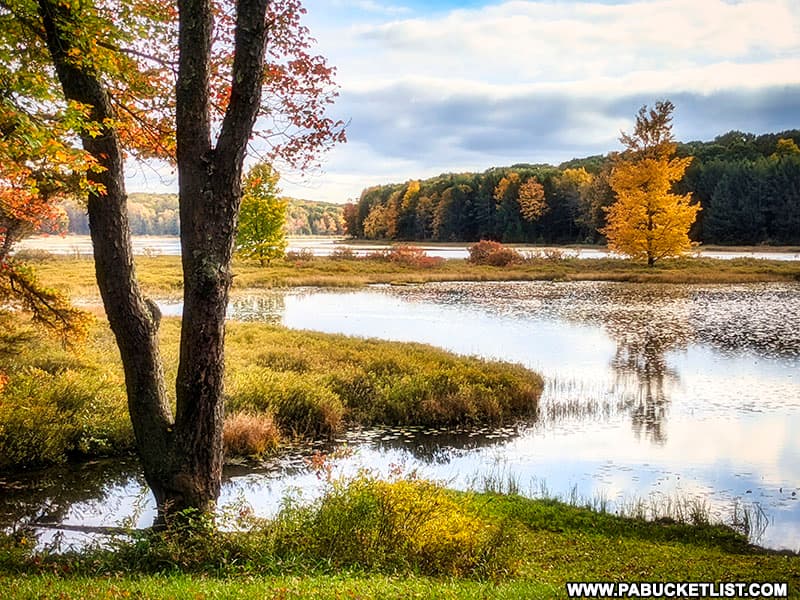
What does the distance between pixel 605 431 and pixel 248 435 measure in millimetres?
8591

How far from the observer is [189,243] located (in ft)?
26.8

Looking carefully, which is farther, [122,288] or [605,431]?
[605,431]

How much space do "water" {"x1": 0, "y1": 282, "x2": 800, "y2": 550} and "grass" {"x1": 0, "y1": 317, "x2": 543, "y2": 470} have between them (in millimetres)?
779

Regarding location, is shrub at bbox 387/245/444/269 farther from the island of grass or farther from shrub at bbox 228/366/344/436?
shrub at bbox 228/366/344/436

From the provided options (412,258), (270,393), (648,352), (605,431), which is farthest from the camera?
(412,258)

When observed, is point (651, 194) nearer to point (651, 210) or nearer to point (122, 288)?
point (651, 210)

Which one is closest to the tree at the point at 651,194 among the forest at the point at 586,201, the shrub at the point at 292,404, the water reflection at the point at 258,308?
the forest at the point at 586,201

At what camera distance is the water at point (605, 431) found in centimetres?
1242

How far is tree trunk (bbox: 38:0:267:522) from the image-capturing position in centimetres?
795

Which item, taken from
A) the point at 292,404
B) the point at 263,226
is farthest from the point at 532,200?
the point at 292,404

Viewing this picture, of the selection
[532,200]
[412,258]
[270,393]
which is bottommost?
[270,393]

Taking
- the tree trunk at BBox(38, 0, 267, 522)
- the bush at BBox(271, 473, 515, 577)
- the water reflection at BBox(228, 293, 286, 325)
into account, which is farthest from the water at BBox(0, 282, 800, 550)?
the tree trunk at BBox(38, 0, 267, 522)

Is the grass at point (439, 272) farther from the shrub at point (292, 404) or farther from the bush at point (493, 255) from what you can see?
the shrub at point (292, 404)

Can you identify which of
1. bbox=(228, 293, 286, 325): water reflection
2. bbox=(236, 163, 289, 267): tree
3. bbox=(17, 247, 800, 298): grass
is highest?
bbox=(236, 163, 289, 267): tree
